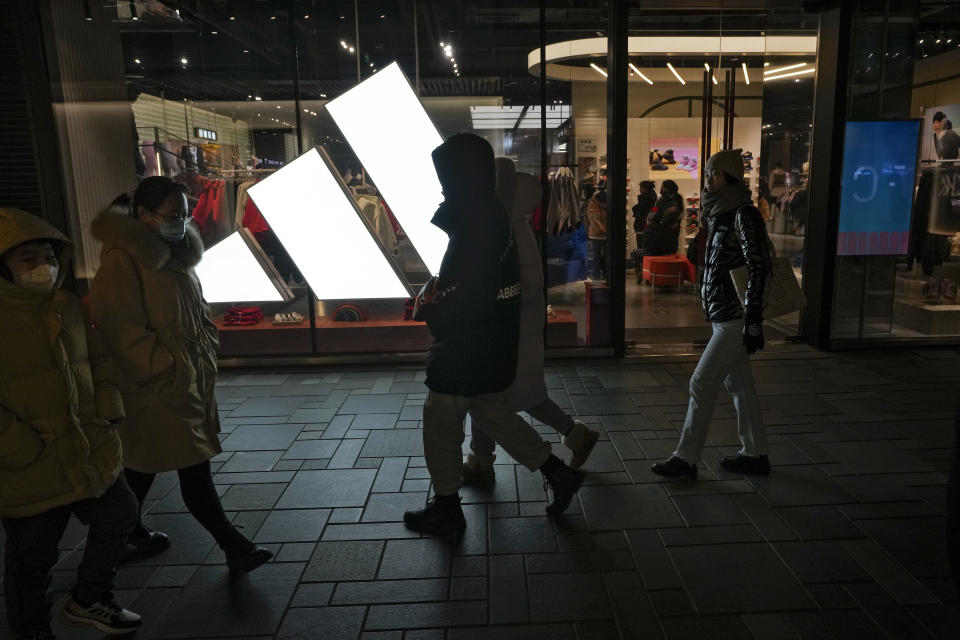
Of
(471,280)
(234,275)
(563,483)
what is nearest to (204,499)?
(471,280)

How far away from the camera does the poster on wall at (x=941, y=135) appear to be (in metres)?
6.55

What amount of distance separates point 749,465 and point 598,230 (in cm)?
317

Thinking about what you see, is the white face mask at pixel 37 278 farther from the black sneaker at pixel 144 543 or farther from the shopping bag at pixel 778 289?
the shopping bag at pixel 778 289

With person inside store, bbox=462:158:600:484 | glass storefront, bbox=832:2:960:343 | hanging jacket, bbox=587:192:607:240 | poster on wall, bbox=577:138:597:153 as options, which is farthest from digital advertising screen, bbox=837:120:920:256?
person inside store, bbox=462:158:600:484

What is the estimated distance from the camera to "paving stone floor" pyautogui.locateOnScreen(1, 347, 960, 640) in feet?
8.29

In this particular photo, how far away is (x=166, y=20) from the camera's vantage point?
5773 mm

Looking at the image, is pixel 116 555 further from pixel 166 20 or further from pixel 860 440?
pixel 166 20

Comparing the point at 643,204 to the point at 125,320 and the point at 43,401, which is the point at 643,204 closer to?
the point at 125,320

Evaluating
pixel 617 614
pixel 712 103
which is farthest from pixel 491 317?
pixel 712 103

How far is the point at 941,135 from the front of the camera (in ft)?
21.7

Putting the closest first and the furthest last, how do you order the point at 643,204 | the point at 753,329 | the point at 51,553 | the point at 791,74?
the point at 51,553 → the point at 753,329 → the point at 791,74 → the point at 643,204

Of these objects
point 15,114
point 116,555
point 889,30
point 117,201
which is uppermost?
point 889,30

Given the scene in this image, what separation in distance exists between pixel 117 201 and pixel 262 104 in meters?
3.57

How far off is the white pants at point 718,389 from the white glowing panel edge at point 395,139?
2.92 meters
